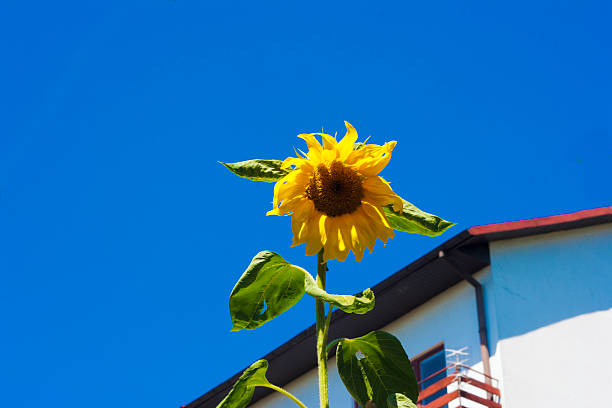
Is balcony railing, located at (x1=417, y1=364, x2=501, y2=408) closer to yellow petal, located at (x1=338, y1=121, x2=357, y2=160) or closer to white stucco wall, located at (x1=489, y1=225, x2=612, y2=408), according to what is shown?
white stucco wall, located at (x1=489, y1=225, x2=612, y2=408)

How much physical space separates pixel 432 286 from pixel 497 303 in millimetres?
1242

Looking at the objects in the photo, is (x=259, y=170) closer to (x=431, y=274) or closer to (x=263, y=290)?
(x=263, y=290)

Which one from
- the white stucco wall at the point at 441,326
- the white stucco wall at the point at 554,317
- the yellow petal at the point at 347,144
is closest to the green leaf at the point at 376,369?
the yellow petal at the point at 347,144

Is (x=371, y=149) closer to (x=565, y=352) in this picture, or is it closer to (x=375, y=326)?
(x=565, y=352)

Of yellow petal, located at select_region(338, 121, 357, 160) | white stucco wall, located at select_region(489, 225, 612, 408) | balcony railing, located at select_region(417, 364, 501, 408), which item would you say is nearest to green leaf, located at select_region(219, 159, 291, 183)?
yellow petal, located at select_region(338, 121, 357, 160)

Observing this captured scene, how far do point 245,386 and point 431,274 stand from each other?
34.3ft

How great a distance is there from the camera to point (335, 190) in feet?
6.22

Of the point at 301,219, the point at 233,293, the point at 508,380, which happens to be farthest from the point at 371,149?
the point at 508,380

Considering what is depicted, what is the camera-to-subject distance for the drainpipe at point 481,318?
10.7 meters

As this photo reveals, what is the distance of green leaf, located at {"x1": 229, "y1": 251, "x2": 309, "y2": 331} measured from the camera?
169cm

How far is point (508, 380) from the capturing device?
1046 centimetres

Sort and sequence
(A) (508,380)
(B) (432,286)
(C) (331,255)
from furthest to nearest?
(B) (432,286) → (A) (508,380) → (C) (331,255)

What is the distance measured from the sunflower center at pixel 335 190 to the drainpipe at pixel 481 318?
9.06m

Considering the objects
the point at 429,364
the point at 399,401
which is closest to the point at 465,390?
the point at 429,364
